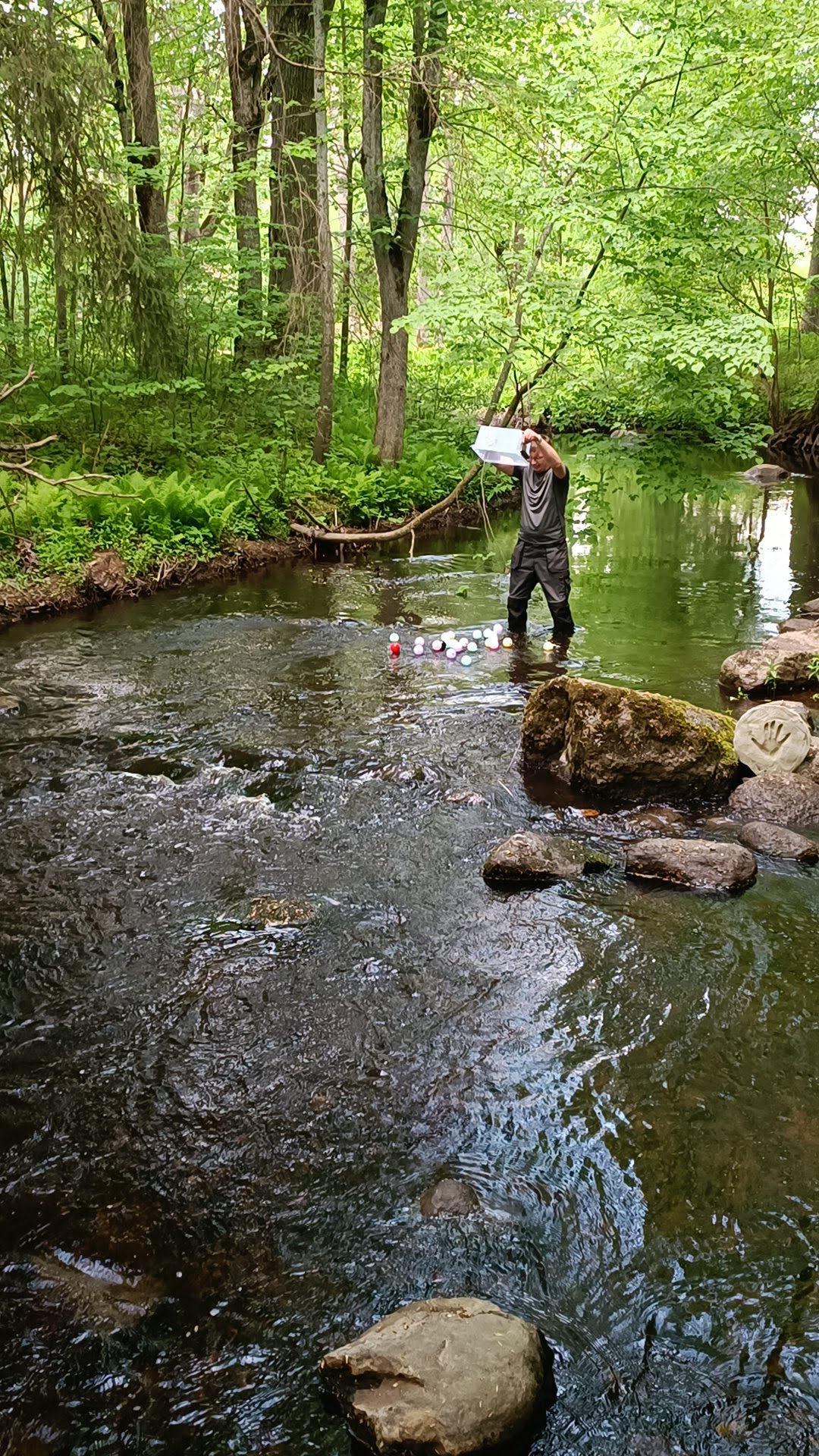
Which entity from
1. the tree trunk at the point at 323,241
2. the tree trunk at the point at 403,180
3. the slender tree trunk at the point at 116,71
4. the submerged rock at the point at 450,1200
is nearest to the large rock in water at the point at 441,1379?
the submerged rock at the point at 450,1200

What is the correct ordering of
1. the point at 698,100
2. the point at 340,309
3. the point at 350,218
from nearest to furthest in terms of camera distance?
1. the point at 698,100
2. the point at 340,309
3. the point at 350,218

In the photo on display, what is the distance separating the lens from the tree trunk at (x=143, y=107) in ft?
49.7

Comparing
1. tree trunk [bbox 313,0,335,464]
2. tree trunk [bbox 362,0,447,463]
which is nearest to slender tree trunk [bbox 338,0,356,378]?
tree trunk [bbox 313,0,335,464]

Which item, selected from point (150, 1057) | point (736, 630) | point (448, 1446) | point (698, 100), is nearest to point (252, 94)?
point (698, 100)

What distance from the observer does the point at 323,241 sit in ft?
48.6

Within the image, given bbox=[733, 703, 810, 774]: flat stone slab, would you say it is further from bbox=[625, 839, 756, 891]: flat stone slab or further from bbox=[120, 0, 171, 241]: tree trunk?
bbox=[120, 0, 171, 241]: tree trunk

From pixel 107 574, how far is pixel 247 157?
1082cm

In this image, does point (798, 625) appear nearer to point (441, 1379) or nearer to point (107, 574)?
point (107, 574)

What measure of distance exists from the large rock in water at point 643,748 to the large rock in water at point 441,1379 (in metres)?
4.41

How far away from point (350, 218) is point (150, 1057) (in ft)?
73.4

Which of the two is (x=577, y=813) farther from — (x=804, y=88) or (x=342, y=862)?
(x=804, y=88)

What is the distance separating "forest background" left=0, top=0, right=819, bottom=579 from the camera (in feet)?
39.1

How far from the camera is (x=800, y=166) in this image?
20.9m

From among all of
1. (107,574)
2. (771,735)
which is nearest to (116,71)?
(107,574)
